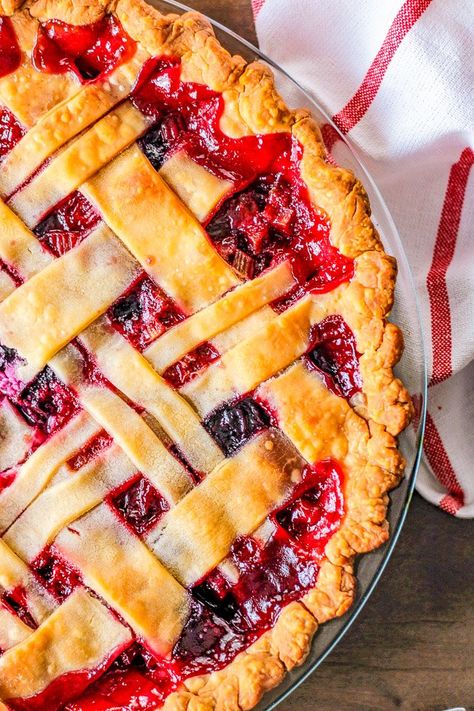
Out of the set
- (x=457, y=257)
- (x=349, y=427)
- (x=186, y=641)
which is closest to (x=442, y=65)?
(x=457, y=257)

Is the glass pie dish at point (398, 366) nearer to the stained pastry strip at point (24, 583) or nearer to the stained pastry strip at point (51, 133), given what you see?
the stained pastry strip at point (51, 133)

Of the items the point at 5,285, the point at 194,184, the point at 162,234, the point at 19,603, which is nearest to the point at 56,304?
the point at 5,285

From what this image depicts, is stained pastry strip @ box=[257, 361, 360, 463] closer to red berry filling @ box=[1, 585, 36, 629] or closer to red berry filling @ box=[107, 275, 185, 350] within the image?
red berry filling @ box=[107, 275, 185, 350]

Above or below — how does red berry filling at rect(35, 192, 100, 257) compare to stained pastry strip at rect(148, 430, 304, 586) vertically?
above

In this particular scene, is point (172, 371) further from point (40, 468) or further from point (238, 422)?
point (40, 468)

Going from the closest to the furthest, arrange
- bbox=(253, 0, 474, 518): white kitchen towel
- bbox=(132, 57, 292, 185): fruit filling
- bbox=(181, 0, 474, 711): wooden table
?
bbox=(132, 57, 292, 185): fruit filling, bbox=(253, 0, 474, 518): white kitchen towel, bbox=(181, 0, 474, 711): wooden table

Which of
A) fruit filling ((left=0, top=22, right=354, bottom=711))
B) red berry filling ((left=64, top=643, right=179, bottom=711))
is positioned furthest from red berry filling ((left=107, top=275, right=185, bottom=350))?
red berry filling ((left=64, top=643, right=179, bottom=711))

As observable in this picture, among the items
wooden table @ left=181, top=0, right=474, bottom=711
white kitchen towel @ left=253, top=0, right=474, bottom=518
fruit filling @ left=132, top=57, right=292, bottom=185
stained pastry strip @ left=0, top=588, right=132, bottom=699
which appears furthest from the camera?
wooden table @ left=181, top=0, right=474, bottom=711

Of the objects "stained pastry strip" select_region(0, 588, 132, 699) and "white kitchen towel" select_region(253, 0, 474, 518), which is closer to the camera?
"stained pastry strip" select_region(0, 588, 132, 699)
